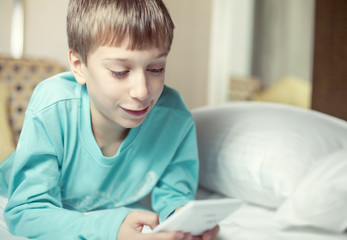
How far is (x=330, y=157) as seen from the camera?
884 millimetres

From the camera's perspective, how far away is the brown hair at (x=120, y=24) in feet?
2.27

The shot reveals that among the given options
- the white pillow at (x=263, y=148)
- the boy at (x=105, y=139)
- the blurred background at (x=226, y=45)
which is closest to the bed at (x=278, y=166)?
the white pillow at (x=263, y=148)

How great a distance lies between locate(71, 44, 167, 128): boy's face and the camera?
69cm

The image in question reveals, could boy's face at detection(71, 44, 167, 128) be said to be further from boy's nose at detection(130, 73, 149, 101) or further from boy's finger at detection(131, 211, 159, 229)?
boy's finger at detection(131, 211, 159, 229)

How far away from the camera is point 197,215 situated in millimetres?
584

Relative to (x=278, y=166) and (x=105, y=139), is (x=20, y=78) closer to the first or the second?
(x=105, y=139)

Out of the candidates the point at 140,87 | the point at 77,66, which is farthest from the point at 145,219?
the point at 77,66

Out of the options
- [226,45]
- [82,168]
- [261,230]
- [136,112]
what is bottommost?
[261,230]

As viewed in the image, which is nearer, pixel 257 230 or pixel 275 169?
pixel 257 230

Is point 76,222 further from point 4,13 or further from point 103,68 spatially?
point 4,13

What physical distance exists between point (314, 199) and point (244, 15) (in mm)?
1553

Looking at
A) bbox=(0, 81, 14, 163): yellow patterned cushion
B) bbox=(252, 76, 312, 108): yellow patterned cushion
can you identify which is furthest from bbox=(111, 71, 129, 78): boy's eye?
bbox=(252, 76, 312, 108): yellow patterned cushion

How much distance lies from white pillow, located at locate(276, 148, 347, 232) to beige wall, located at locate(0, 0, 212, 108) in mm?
1005

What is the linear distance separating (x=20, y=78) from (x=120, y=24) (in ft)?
3.78
